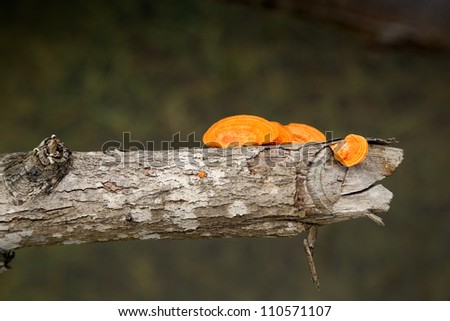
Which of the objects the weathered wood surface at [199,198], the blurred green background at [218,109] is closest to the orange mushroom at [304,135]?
the weathered wood surface at [199,198]

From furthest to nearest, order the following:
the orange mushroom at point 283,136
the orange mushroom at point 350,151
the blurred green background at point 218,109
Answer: the blurred green background at point 218,109
the orange mushroom at point 283,136
the orange mushroom at point 350,151

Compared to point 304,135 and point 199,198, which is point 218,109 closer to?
point 304,135

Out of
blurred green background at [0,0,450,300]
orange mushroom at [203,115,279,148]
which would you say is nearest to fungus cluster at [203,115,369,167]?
orange mushroom at [203,115,279,148]

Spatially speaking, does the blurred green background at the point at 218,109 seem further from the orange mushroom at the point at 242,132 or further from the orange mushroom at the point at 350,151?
the orange mushroom at the point at 350,151

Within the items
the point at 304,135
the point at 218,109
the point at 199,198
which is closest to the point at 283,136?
the point at 304,135

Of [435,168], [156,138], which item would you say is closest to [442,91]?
[435,168]
